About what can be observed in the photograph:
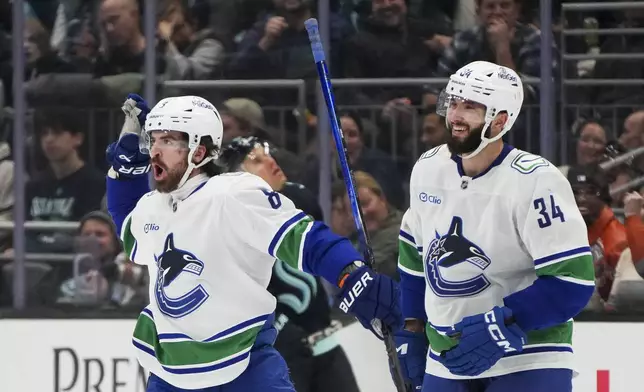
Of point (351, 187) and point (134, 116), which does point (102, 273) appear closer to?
point (134, 116)

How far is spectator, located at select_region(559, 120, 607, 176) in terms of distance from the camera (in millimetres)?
4281

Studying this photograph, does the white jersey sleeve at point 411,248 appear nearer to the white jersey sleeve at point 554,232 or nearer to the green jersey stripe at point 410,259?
the green jersey stripe at point 410,259

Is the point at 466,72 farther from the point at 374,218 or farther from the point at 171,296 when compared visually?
the point at 374,218

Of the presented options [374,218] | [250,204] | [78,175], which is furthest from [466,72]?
[78,175]

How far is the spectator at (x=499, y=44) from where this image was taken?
434 cm

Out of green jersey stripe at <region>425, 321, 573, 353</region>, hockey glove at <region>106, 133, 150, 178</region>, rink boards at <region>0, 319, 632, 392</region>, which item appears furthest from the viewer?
rink boards at <region>0, 319, 632, 392</region>

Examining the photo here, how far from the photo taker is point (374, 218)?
14.3 feet

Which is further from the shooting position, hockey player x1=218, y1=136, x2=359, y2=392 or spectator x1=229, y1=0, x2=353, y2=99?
spectator x1=229, y1=0, x2=353, y2=99

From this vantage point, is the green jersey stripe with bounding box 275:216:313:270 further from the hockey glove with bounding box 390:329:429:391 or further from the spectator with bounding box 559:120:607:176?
the spectator with bounding box 559:120:607:176

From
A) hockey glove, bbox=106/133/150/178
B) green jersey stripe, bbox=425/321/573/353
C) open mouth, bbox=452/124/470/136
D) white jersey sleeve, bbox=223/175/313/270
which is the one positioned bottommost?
green jersey stripe, bbox=425/321/573/353

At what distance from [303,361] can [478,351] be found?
154 cm

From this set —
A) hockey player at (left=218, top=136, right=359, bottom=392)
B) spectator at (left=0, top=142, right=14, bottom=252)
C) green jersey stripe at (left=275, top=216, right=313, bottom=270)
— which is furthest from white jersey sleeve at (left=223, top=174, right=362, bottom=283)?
spectator at (left=0, top=142, right=14, bottom=252)

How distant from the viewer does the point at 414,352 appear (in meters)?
3.03

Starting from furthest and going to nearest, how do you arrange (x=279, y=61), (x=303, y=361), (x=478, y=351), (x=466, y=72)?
(x=279, y=61) → (x=303, y=361) → (x=466, y=72) → (x=478, y=351)
